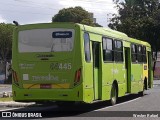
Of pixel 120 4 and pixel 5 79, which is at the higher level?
pixel 120 4

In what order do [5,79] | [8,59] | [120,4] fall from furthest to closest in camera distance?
[120,4] → [8,59] → [5,79]

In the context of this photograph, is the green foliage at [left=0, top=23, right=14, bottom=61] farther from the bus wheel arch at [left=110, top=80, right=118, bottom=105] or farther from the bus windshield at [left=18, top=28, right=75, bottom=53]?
the bus windshield at [left=18, top=28, right=75, bottom=53]

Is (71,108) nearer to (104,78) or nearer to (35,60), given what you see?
(104,78)

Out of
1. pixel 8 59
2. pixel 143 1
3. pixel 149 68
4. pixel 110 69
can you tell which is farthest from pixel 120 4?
pixel 110 69

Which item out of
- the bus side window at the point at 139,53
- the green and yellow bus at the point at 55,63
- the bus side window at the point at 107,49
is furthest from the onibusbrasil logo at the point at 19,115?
the bus side window at the point at 139,53

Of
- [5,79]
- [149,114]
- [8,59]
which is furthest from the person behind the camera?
[8,59]

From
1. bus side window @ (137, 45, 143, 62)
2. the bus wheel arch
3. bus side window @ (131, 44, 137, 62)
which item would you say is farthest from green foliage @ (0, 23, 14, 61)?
the bus wheel arch

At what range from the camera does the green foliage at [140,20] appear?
6281 centimetres

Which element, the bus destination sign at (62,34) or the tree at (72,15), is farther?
the tree at (72,15)

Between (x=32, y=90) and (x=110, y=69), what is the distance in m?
4.42

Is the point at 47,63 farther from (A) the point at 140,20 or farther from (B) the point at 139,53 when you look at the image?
(A) the point at 140,20

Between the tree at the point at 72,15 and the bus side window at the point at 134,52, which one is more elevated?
the tree at the point at 72,15

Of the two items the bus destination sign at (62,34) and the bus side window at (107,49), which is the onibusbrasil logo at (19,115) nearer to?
the bus destination sign at (62,34)

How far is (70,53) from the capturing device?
1602cm
